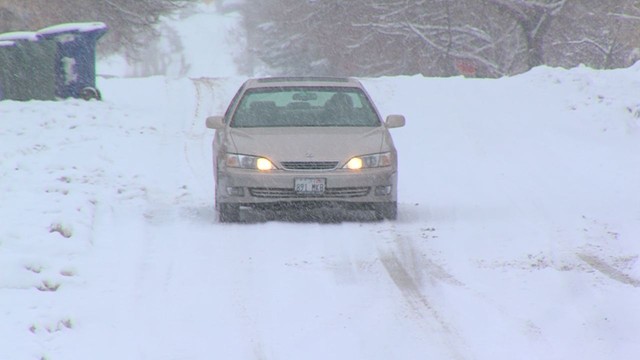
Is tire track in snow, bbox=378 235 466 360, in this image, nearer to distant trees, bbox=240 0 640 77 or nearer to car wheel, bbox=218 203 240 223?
car wheel, bbox=218 203 240 223

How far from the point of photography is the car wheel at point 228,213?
Answer: 40.1 feet

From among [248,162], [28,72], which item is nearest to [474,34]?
[28,72]

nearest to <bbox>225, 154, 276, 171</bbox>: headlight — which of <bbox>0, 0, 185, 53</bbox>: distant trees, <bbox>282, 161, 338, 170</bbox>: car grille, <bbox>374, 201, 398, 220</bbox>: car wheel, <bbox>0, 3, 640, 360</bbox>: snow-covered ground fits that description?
<bbox>282, 161, 338, 170</bbox>: car grille

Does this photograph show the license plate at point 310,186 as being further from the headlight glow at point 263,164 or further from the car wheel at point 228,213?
the car wheel at point 228,213

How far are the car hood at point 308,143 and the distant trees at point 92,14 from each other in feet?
88.2

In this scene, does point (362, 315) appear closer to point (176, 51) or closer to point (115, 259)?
point (115, 259)

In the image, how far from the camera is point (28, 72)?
24.6m

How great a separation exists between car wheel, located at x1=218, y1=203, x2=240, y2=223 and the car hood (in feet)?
1.85

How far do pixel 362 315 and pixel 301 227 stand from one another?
147 inches

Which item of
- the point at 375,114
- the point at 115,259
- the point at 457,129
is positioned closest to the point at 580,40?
the point at 457,129

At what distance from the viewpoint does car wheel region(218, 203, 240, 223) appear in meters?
12.2

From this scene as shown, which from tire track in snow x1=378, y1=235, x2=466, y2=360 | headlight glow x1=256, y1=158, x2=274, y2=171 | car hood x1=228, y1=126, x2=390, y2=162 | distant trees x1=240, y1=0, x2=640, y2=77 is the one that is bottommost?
tire track in snow x1=378, y1=235, x2=466, y2=360

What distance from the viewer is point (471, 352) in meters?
7.23

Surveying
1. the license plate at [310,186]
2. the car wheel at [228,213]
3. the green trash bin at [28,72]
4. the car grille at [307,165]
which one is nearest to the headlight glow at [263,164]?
the car grille at [307,165]
